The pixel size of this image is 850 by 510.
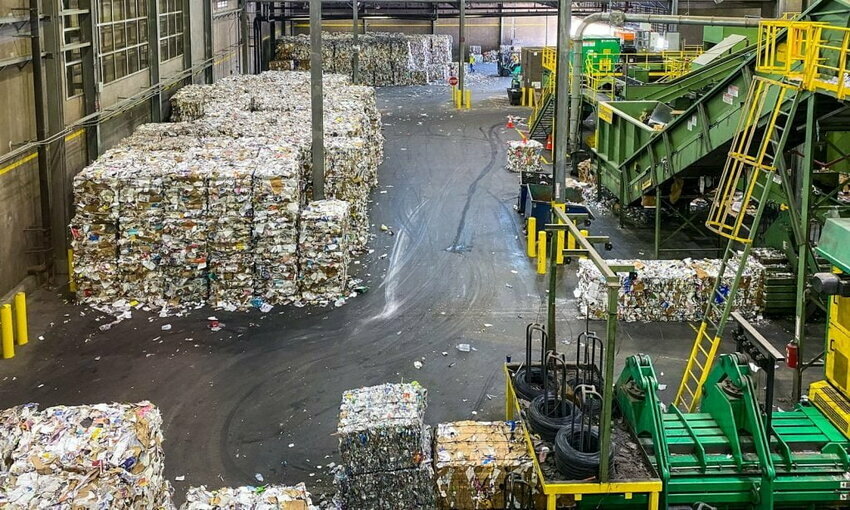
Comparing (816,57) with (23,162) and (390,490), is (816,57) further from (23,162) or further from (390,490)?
(23,162)

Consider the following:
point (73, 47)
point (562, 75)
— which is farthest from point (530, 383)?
point (73, 47)

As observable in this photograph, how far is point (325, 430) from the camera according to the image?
9703mm

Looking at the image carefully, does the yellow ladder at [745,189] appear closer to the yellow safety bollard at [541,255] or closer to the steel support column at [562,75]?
the steel support column at [562,75]

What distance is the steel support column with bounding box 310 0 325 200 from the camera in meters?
14.2

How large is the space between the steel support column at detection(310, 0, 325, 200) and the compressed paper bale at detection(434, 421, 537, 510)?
787 centimetres

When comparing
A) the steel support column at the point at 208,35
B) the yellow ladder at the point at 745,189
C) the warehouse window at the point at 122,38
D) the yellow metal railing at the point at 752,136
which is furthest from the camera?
the steel support column at the point at 208,35

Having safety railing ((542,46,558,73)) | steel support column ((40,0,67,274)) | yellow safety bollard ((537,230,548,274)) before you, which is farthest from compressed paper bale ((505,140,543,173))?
steel support column ((40,0,67,274))

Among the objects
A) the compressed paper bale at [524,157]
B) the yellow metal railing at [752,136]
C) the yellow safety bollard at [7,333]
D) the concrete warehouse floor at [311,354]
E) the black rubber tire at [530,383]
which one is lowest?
the concrete warehouse floor at [311,354]

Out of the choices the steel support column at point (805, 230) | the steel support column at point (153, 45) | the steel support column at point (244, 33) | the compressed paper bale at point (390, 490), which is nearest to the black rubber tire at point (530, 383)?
the compressed paper bale at point (390, 490)

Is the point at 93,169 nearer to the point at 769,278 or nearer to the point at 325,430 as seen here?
the point at 325,430

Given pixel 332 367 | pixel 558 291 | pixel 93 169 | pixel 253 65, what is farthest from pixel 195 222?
pixel 253 65

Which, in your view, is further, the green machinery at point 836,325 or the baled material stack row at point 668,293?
the baled material stack row at point 668,293

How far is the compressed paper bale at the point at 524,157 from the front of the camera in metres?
23.0

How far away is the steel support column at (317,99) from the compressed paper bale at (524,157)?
874 centimetres
